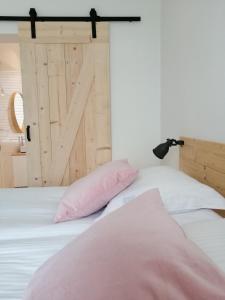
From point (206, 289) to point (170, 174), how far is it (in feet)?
3.25

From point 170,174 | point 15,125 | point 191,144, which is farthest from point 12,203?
point 15,125

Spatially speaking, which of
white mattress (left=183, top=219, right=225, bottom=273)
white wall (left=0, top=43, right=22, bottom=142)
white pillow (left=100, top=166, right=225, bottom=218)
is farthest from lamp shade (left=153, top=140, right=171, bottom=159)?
white wall (left=0, top=43, right=22, bottom=142)

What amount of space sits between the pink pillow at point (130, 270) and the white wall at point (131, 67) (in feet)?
6.09

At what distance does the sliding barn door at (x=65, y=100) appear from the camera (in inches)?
90.8

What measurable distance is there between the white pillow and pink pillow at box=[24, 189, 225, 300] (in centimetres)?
57

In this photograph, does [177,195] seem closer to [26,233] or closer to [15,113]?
[26,233]

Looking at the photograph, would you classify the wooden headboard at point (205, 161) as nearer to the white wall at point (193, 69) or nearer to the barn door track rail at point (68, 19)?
the white wall at point (193, 69)

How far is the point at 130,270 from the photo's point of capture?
505mm

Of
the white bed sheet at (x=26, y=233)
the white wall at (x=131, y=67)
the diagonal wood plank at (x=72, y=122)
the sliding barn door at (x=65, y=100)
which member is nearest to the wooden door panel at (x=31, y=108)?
the sliding barn door at (x=65, y=100)

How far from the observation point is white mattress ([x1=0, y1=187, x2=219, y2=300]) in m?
0.84

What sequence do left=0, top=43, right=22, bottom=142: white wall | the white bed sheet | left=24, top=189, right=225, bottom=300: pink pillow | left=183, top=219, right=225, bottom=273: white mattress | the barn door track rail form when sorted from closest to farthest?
left=24, top=189, right=225, bottom=300: pink pillow < left=183, top=219, right=225, bottom=273: white mattress < the white bed sheet < the barn door track rail < left=0, top=43, right=22, bottom=142: white wall

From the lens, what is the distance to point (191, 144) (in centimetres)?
167

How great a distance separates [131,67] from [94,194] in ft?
4.87

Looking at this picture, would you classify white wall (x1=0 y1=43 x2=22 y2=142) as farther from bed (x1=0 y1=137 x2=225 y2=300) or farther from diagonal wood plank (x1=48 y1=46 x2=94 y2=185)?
bed (x1=0 y1=137 x2=225 y2=300)
